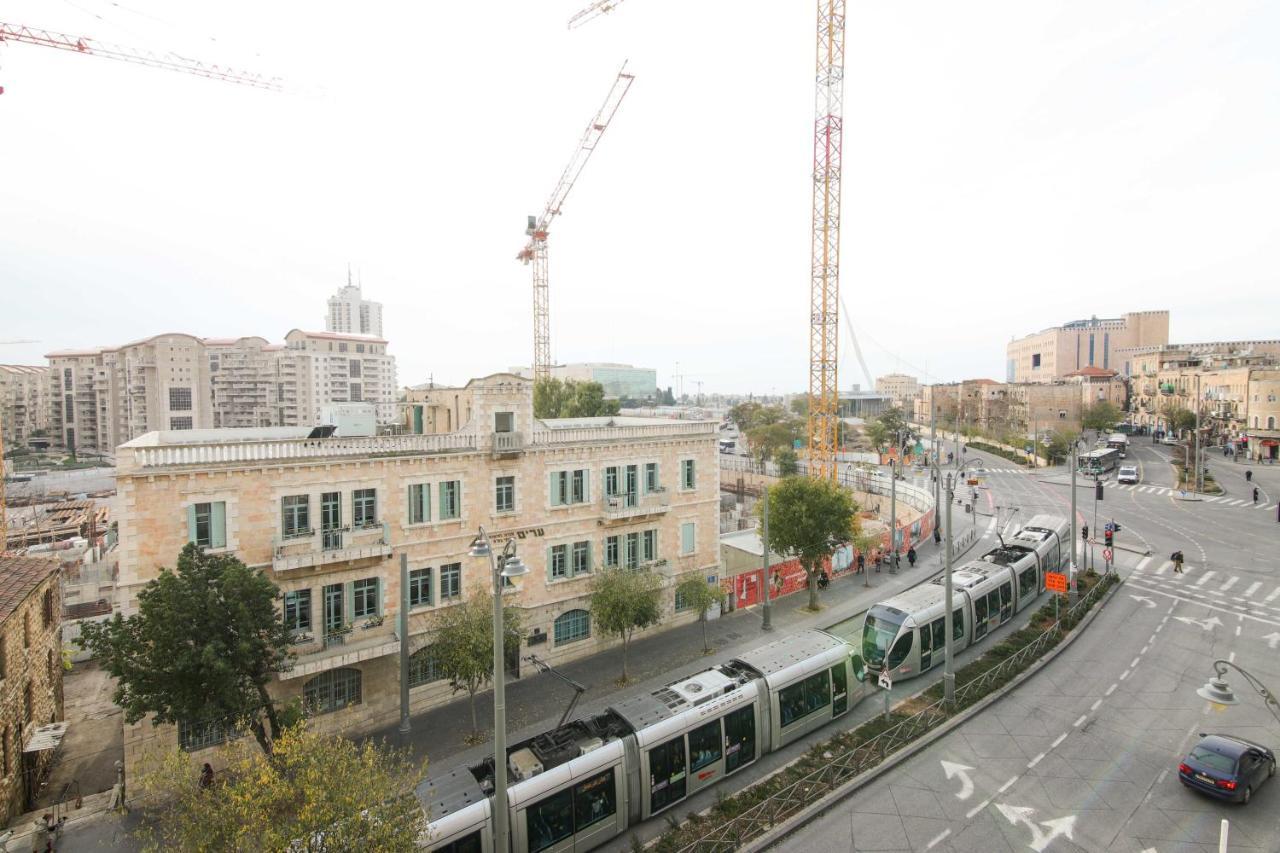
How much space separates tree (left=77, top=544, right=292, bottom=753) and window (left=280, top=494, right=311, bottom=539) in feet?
13.5

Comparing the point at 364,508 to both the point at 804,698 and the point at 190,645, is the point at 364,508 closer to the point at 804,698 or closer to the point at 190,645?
the point at 190,645

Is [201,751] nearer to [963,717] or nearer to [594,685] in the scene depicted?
[594,685]

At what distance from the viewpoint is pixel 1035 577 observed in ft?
112

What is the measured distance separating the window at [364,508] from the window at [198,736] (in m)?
7.85

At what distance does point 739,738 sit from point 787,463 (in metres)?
62.2

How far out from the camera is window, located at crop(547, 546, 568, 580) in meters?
28.9

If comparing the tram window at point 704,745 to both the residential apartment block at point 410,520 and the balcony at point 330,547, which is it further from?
the balcony at point 330,547

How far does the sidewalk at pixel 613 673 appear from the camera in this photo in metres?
23.0

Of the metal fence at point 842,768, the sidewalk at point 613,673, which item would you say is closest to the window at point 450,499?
the sidewalk at point 613,673

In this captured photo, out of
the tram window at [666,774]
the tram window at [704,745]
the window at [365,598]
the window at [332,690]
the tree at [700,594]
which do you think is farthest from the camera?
the tree at [700,594]

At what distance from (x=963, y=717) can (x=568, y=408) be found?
61289 millimetres

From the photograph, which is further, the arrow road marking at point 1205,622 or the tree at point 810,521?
the tree at point 810,521

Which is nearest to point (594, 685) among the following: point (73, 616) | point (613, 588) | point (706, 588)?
point (613, 588)

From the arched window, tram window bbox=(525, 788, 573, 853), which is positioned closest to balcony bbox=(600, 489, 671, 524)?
the arched window
